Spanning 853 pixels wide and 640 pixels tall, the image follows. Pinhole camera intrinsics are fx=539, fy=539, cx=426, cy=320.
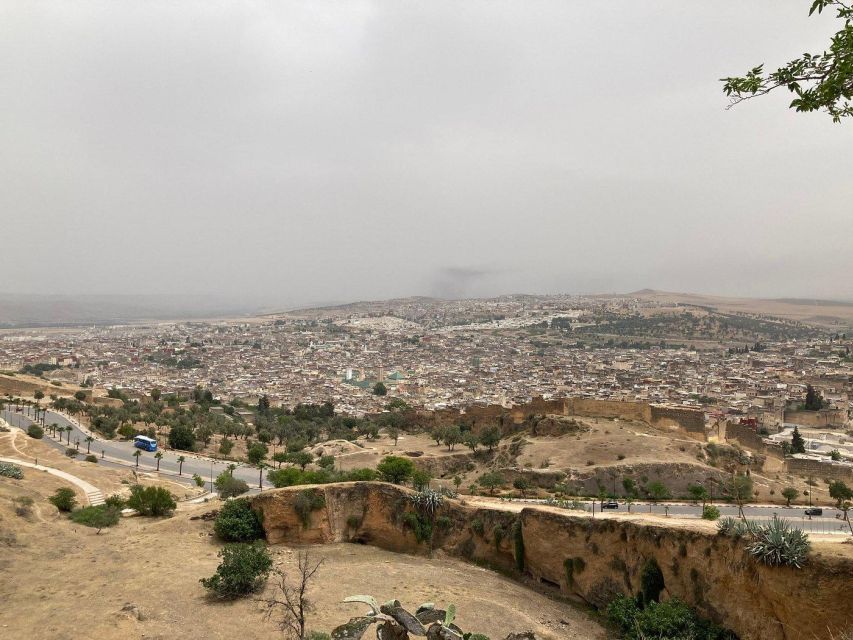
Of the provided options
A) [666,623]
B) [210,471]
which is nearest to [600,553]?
[666,623]

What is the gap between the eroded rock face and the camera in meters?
11.7

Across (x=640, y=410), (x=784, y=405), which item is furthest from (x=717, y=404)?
(x=640, y=410)

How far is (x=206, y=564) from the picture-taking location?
18.0 metres

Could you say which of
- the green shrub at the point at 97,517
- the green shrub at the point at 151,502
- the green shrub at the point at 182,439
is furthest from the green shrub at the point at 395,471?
the green shrub at the point at 182,439

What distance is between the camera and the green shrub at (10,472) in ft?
84.7

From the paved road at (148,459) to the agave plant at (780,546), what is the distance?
26417 millimetres

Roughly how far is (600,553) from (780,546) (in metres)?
6.08

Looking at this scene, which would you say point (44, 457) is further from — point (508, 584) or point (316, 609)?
point (508, 584)

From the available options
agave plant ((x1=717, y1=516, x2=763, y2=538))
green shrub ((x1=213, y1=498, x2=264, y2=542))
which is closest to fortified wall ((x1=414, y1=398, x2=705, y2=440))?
agave plant ((x1=717, y1=516, x2=763, y2=538))

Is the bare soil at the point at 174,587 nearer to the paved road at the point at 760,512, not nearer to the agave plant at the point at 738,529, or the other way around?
the agave plant at the point at 738,529

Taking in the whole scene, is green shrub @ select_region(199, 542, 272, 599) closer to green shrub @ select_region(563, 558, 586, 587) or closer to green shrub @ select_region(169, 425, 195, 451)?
green shrub @ select_region(563, 558, 586, 587)

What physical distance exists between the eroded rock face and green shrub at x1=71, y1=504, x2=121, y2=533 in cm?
595

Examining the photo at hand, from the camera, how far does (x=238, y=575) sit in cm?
1566

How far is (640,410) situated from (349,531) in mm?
27042
